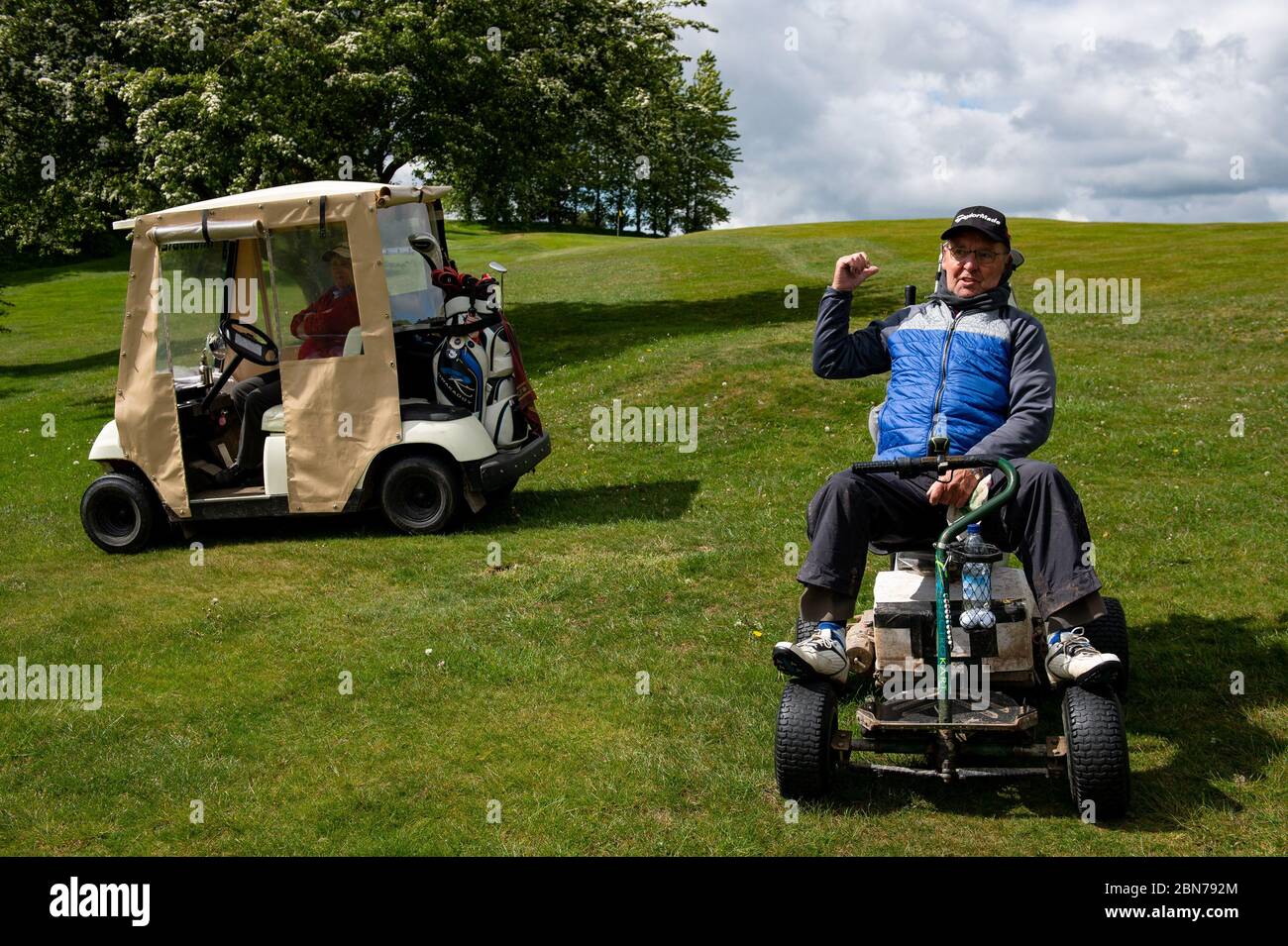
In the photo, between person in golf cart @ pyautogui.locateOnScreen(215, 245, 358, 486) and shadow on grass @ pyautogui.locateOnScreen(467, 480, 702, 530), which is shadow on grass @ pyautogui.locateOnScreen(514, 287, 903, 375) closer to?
shadow on grass @ pyautogui.locateOnScreen(467, 480, 702, 530)

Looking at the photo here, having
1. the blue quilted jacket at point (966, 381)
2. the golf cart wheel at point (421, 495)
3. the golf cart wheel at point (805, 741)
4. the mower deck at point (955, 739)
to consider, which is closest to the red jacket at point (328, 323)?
the golf cart wheel at point (421, 495)

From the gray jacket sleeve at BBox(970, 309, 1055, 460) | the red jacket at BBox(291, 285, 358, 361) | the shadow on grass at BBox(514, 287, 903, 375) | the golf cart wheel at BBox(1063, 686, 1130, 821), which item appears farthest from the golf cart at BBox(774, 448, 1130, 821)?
the shadow on grass at BBox(514, 287, 903, 375)

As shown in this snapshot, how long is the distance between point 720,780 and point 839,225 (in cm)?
5222

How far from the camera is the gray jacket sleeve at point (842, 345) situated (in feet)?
18.4

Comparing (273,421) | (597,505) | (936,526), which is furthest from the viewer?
(597,505)

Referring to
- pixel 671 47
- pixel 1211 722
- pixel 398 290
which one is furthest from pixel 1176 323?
pixel 1211 722

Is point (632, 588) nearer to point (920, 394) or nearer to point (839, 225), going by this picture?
point (920, 394)

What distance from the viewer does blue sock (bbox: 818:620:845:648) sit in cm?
482

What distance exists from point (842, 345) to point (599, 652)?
90.5 inches

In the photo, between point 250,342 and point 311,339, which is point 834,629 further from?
point 250,342

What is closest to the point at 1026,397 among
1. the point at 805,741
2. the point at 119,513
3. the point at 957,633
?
the point at 957,633

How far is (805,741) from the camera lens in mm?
4582

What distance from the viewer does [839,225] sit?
180 ft

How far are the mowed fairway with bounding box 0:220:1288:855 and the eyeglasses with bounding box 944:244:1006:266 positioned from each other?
85.4 inches
